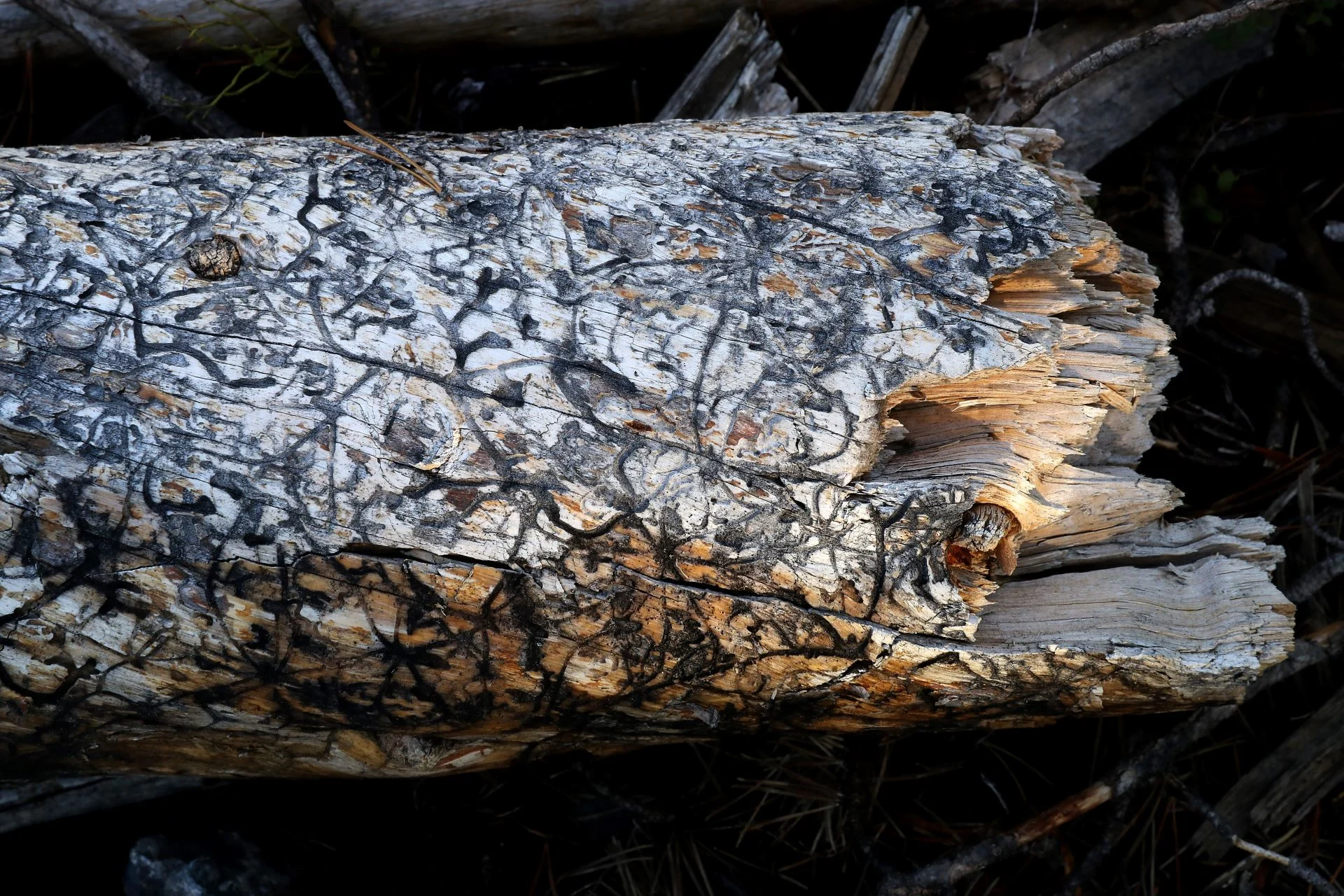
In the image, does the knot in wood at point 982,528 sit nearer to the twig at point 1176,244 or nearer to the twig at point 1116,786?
the twig at point 1116,786

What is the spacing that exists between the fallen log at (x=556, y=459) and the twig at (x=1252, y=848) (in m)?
0.56

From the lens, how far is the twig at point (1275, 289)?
7.69ft

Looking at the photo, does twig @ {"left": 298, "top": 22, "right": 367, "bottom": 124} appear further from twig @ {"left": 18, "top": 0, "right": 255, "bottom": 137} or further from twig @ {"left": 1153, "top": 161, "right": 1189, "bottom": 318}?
twig @ {"left": 1153, "top": 161, "right": 1189, "bottom": 318}

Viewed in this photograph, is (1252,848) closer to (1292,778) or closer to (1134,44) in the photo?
(1292,778)

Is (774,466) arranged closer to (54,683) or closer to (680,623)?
(680,623)

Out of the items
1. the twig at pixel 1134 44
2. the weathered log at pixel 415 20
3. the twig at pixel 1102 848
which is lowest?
the twig at pixel 1102 848

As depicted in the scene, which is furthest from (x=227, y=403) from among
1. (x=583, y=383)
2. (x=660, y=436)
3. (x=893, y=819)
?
(x=893, y=819)

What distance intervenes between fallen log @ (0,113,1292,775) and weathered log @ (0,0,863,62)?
815 mm

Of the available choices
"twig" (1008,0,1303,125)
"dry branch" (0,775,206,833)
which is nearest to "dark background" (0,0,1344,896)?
"dry branch" (0,775,206,833)

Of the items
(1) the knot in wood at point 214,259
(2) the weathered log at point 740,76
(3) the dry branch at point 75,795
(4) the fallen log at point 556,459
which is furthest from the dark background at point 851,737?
(1) the knot in wood at point 214,259

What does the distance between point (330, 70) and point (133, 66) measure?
1.65ft

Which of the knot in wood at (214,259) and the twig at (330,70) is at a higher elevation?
the twig at (330,70)

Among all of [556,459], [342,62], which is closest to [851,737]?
[556,459]

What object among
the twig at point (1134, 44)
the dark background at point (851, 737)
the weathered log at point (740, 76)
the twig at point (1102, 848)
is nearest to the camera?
the twig at point (1134, 44)
